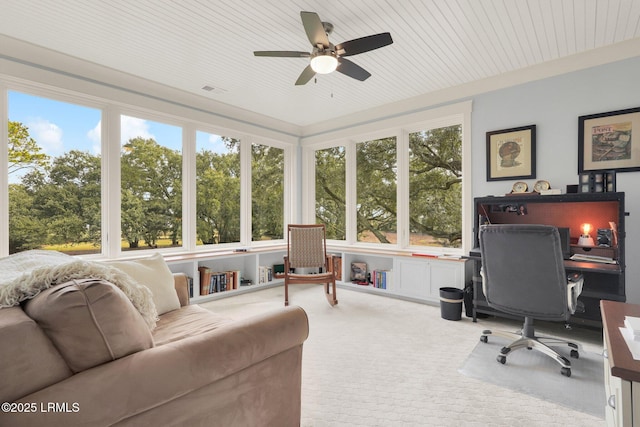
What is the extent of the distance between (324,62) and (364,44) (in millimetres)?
323

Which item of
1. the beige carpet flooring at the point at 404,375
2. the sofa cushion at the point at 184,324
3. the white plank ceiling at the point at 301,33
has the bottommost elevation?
the beige carpet flooring at the point at 404,375

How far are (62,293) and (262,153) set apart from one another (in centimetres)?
439

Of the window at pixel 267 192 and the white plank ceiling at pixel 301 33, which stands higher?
the white plank ceiling at pixel 301 33

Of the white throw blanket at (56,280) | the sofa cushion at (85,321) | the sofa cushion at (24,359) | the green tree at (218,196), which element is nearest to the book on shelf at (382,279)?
the green tree at (218,196)

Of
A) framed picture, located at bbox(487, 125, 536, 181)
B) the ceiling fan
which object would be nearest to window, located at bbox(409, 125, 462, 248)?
framed picture, located at bbox(487, 125, 536, 181)

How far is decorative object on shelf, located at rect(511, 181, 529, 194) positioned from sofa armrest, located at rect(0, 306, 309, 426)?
2.99 meters

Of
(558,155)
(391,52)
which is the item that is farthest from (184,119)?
(558,155)

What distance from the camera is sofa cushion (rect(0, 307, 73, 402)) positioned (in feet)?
2.62

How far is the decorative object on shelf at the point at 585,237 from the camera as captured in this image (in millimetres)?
2911

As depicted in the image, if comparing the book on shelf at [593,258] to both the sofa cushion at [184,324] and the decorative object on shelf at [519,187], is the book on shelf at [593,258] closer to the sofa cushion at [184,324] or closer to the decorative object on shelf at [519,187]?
the decorative object on shelf at [519,187]

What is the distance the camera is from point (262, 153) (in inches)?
203

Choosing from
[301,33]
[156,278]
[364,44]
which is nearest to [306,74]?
[301,33]

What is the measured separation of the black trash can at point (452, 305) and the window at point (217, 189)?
10.1 feet

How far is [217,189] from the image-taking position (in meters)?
4.56
